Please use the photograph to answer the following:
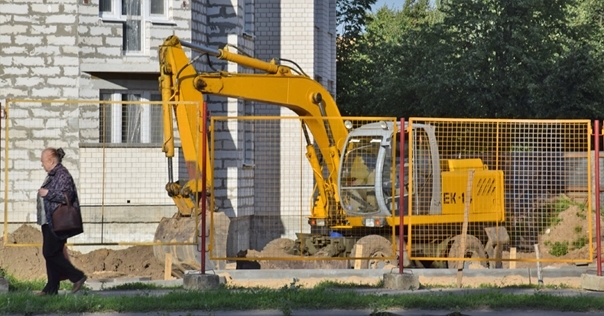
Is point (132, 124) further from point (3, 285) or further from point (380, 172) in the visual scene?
point (3, 285)

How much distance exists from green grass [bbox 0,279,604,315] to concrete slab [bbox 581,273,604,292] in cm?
175

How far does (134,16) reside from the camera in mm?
27203

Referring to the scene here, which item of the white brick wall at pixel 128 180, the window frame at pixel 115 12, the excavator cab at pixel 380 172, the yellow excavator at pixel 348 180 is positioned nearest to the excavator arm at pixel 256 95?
the yellow excavator at pixel 348 180

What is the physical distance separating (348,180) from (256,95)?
223 centimetres

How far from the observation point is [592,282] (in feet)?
55.4

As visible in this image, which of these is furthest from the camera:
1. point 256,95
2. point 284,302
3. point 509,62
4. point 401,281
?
point 509,62

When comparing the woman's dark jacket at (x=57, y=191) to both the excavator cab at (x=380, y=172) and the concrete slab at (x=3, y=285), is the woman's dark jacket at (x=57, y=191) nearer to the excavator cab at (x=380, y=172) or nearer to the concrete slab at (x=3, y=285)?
the concrete slab at (x=3, y=285)

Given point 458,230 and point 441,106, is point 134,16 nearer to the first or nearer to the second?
point 458,230

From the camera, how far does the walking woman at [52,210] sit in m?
15.3

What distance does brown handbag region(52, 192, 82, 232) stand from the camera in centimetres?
1527

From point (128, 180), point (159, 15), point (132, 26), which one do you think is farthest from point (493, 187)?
point (132, 26)

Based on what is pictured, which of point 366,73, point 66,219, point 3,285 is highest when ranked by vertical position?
point 366,73

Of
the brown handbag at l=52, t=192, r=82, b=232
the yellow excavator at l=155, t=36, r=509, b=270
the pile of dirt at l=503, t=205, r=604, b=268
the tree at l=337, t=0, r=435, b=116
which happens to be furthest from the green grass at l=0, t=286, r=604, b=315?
the tree at l=337, t=0, r=435, b=116

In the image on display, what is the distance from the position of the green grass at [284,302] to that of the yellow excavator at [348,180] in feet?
18.0
